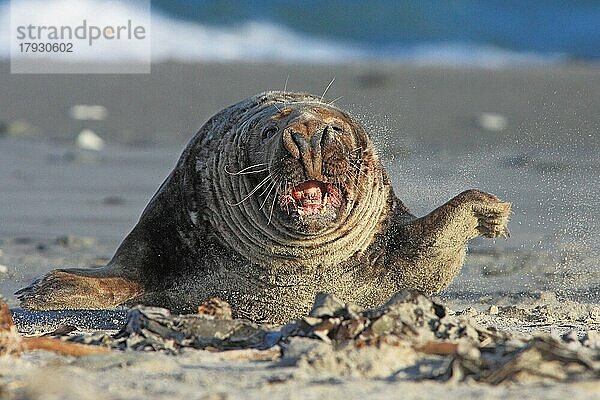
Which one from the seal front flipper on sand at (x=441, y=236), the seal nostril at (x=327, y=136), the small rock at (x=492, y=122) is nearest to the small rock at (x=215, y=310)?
the seal nostril at (x=327, y=136)

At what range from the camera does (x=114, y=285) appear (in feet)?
19.6

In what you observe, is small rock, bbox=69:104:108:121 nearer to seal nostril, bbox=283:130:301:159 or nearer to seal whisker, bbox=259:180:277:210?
seal whisker, bbox=259:180:277:210

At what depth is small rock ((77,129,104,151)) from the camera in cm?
1355

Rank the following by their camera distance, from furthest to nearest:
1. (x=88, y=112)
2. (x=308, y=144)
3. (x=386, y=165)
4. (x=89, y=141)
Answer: (x=88, y=112), (x=89, y=141), (x=386, y=165), (x=308, y=144)

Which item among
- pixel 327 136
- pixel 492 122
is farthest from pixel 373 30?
Answer: pixel 327 136

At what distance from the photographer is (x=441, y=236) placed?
20.1 feet

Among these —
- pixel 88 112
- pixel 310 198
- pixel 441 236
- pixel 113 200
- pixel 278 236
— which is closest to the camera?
pixel 310 198

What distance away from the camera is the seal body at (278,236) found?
5812mm

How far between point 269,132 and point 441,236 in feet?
3.35

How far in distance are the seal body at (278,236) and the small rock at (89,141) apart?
734 centimetres

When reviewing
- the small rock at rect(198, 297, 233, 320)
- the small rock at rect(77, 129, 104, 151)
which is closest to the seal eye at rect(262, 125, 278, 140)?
the small rock at rect(198, 297, 233, 320)

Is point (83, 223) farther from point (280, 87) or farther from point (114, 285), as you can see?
point (280, 87)

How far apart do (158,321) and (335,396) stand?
1339 mm

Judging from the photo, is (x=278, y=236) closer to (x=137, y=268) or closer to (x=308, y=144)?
(x=308, y=144)
